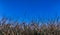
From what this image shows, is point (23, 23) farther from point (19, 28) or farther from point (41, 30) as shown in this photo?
point (41, 30)

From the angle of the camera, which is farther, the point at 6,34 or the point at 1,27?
the point at 1,27

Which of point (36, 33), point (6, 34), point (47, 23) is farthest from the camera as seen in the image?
point (47, 23)

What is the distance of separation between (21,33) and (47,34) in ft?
2.07

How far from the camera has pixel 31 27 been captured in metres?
4.02

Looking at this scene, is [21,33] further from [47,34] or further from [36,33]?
[47,34]

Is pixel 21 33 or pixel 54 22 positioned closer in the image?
pixel 21 33

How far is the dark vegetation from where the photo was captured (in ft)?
12.5

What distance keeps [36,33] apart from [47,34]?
27 centimetres

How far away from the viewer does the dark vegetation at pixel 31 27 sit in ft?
12.5

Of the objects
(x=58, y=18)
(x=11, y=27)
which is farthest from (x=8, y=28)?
(x=58, y=18)

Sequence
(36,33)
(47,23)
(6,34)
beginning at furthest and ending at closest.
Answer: (47,23)
(36,33)
(6,34)

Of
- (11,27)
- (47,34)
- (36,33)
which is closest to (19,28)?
(11,27)

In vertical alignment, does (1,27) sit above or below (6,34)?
above

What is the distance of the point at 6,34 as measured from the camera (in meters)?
3.63
